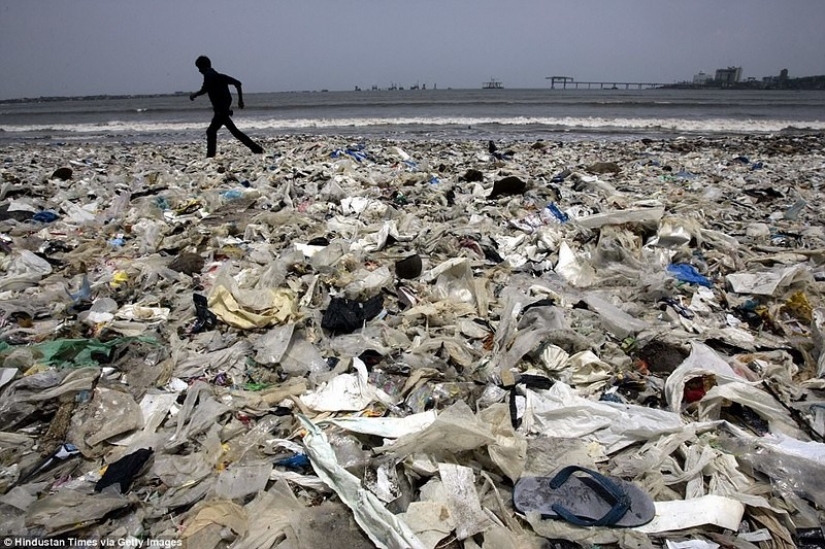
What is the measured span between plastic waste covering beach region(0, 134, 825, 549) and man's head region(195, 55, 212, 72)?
407 cm

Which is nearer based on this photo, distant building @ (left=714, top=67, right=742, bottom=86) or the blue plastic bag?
the blue plastic bag

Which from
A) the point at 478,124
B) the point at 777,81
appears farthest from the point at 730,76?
the point at 478,124

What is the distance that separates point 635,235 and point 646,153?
8.18 m

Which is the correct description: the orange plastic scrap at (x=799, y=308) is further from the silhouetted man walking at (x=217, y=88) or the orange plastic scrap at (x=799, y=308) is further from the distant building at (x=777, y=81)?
the distant building at (x=777, y=81)

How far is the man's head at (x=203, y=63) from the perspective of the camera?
8.03m

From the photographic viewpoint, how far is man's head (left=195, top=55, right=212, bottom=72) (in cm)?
803

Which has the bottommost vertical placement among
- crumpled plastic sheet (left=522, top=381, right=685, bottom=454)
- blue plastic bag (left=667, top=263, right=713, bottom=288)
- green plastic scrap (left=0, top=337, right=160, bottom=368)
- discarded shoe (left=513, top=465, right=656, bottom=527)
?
discarded shoe (left=513, top=465, right=656, bottom=527)

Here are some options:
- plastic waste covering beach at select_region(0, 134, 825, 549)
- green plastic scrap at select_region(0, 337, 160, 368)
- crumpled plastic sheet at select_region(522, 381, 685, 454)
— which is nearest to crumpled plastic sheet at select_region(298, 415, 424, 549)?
plastic waste covering beach at select_region(0, 134, 825, 549)

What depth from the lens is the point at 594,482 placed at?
188 centimetres

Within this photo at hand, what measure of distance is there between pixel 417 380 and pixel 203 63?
8.21 m

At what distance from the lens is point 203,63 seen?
8.13 metres

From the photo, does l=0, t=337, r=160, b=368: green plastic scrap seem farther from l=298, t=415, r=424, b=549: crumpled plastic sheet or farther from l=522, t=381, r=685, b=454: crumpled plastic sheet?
l=522, t=381, r=685, b=454: crumpled plastic sheet

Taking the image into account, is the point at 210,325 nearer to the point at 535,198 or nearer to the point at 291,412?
the point at 291,412

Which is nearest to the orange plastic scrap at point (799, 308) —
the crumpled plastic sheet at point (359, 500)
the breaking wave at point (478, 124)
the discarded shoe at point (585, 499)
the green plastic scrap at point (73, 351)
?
the discarded shoe at point (585, 499)
